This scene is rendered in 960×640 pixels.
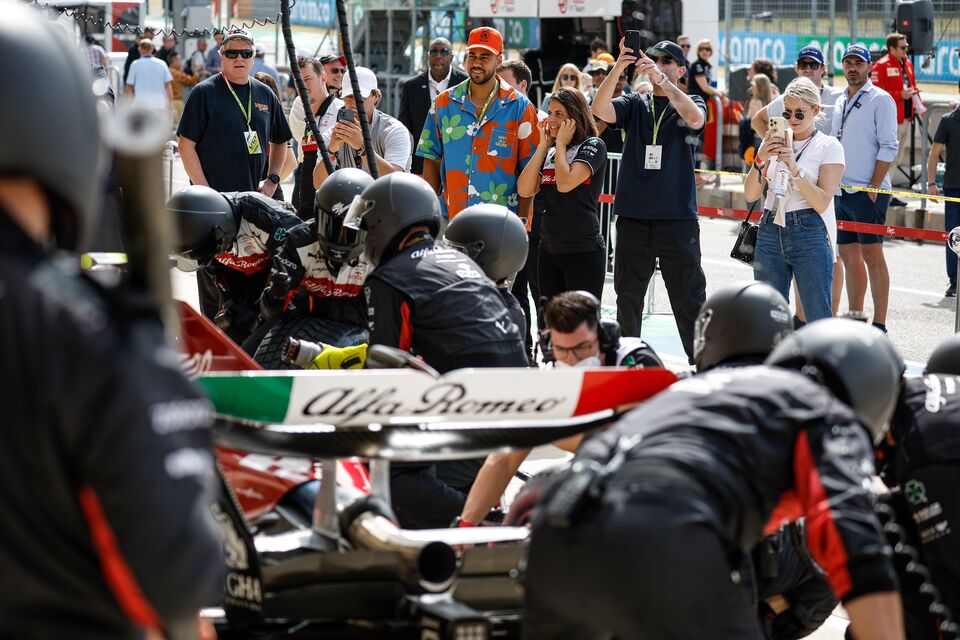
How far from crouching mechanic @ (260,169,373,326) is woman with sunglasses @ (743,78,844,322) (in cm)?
275

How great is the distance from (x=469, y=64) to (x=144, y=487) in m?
6.98

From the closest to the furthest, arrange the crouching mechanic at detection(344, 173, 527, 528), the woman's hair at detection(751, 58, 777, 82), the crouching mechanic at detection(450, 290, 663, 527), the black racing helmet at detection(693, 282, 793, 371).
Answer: the black racing helmet at detection(693, 282, 793, 371) < the crouching mechanic at detection(450, 290, 663, 527) < the crouching mechanic at detection(344, 173, 527, 528) < the woman's hair at detection(751, 58, 777, 82)

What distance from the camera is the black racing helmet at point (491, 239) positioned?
20.9ft

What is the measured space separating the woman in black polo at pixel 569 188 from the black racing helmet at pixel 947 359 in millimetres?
3773

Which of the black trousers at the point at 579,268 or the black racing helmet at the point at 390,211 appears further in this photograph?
the black trousers at the point at 579,268

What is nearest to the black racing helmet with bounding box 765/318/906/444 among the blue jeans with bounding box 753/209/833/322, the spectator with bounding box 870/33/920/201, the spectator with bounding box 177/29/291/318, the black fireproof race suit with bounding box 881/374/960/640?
the black fireproof race suit with bounding box 881/374/960/640

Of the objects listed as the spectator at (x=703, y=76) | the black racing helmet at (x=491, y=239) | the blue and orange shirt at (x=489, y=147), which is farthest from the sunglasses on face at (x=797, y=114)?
the spectator at (x=703, y=76)

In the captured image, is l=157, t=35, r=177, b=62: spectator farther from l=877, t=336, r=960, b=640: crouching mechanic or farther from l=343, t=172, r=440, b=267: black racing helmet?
l=877, t=336, r=960, b=640: crouching mechanic

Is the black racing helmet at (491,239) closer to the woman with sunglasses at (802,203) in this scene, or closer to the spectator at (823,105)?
the woman with sunglasses at (802,203)

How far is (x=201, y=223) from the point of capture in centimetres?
647

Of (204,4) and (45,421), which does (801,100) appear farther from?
(204,4)

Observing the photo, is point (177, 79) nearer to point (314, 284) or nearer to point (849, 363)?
point (314, 284)

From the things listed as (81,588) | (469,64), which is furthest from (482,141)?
(81,588)

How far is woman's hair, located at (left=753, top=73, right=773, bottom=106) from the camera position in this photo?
1534 centimetres
